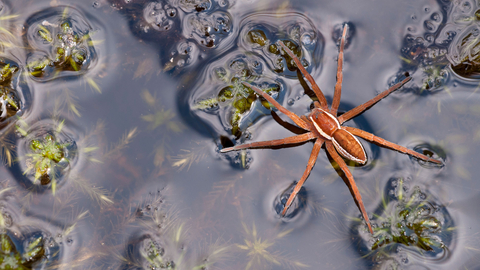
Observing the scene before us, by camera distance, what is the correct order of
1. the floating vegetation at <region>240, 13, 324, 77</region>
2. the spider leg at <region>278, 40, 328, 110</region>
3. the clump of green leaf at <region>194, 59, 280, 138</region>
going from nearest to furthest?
1. the spider leg at <region>278, 40, 328, 110</region>
2. the clump of green leaf at <region>194, 59, 280, 138</region>
3. the floating vegetation at <region>240, 13, 324, 77</region>

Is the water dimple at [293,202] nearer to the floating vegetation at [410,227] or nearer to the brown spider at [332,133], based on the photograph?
the brown spider at [332,133]

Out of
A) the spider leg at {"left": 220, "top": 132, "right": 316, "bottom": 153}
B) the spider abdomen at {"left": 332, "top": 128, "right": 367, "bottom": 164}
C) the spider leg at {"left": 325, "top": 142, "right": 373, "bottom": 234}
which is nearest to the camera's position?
the spider abdomen at {"left": 332, "top": 128, "right": 367, "bottom": 164}

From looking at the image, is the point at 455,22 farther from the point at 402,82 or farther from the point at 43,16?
the point at 43,16

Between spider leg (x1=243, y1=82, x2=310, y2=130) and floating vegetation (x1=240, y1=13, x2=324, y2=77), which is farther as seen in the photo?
floating vegetation (x1=240, y1=13, x2=324, y2=77)

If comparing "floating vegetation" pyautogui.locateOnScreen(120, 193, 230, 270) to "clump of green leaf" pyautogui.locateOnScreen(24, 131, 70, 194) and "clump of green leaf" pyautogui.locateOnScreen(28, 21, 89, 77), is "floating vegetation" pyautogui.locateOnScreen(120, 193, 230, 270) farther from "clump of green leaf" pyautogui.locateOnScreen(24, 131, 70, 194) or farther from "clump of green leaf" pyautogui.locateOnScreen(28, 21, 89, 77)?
"clump of green leaf" pyautogui.locateOnScreen(28, 21, 89, 77)

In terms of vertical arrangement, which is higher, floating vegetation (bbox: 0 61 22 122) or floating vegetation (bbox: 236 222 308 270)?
floating vegetation (bbox: 0 61 22 122)

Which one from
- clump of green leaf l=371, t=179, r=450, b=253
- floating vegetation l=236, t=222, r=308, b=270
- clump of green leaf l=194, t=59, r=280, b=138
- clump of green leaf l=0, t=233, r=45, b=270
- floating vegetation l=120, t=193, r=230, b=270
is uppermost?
clump of green leaf l=194, t=59, r=280, b=138

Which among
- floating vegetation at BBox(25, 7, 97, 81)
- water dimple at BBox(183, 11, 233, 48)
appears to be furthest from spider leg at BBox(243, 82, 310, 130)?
floating vegetation at BBox(25, 7, 97, 81)
